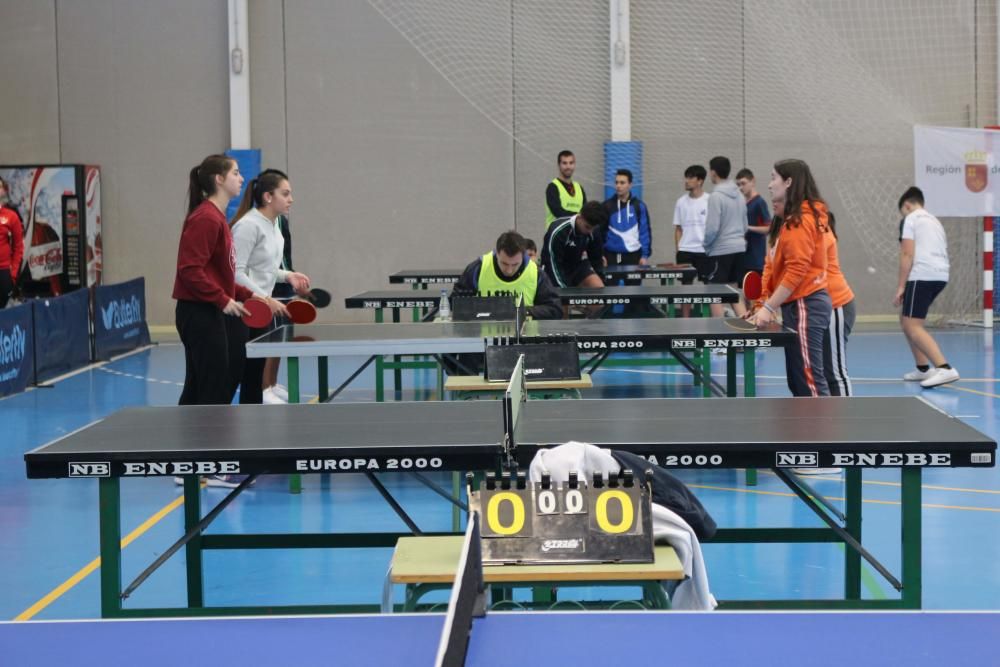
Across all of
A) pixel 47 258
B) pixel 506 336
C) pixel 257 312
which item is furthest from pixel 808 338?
pixel 47 258

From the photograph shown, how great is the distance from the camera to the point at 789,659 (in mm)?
2098

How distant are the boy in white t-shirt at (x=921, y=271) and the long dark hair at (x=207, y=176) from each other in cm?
536

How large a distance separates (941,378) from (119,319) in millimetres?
7703

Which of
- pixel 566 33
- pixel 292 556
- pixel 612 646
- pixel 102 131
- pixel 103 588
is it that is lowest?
pixel 292 556

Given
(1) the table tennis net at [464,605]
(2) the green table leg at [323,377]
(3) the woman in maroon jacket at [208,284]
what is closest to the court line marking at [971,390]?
(2) the green table leg at [323,377]

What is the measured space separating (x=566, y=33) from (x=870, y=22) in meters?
3.30

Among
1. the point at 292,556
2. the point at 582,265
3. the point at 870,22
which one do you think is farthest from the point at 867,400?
the point at 870,22

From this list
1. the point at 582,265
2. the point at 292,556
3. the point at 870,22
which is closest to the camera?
the point at 292,556

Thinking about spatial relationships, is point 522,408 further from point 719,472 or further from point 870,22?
point 870,22

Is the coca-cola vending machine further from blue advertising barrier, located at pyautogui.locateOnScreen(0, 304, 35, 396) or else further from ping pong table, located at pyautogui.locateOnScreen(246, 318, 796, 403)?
ping pong table, located at pyautogui.locateOnScreen(246, 318, 796, 403)

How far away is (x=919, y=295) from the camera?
981cm

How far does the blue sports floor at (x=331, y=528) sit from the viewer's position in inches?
197

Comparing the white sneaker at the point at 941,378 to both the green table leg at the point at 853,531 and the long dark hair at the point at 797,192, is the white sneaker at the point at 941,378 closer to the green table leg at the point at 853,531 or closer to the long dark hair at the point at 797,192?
the long dark hair at the point at 797,192

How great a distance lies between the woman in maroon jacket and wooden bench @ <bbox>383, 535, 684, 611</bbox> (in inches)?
135
